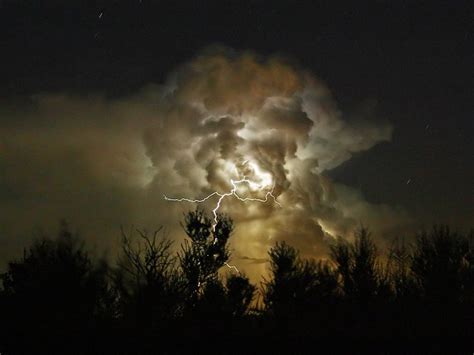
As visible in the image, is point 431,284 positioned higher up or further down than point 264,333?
higher up

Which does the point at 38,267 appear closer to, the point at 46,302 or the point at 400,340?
the point at 46,302

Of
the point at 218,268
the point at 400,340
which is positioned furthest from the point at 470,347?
the point at 218,268

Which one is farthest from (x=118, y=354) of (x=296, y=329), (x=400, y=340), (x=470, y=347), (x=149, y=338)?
(x=470, y=347)

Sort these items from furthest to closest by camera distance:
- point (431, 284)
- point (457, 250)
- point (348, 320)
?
point (457, 250)
point (431, 284)
point (348, 320)

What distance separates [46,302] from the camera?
2145 cm

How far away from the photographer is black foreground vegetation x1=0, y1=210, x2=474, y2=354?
64.6 ft

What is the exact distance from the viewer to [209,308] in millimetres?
22781

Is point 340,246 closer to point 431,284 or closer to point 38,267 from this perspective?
point 431,284

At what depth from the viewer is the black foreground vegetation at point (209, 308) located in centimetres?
1970

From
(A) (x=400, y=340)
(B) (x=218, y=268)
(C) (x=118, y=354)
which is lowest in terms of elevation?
(C) (x=118, y=354)

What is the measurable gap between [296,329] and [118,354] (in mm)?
8568

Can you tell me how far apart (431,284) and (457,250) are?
12.4ft

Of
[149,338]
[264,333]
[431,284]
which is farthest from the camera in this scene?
[431,284]

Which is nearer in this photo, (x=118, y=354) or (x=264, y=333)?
(x=118, y=354)
